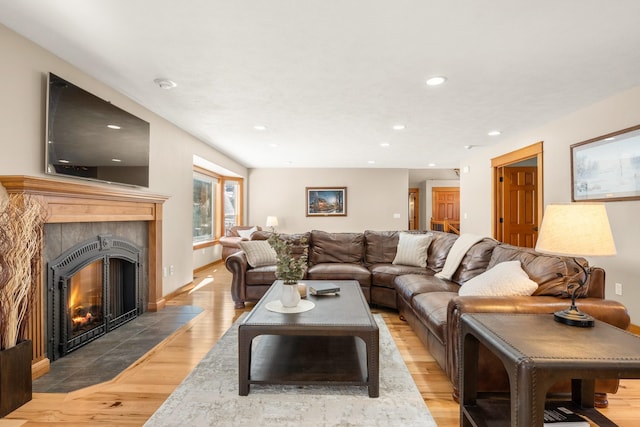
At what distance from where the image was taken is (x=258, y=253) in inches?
160

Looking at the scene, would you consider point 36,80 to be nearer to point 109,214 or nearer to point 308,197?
point 109,214

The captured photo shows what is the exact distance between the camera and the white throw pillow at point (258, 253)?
3992 mm

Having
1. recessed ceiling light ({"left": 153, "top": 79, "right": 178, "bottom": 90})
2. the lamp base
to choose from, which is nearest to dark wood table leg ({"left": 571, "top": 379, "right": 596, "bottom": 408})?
the lamp base

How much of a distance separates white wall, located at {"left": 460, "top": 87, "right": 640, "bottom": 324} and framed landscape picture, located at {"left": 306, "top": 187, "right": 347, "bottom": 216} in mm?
3738

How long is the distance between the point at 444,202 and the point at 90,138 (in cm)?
985

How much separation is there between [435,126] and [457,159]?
2795 mm

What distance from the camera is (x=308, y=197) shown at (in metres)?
8.22

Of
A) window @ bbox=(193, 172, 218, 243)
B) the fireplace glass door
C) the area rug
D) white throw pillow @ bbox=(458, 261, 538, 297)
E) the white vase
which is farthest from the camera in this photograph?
window @ bbox=(193, 172, 218, 243)

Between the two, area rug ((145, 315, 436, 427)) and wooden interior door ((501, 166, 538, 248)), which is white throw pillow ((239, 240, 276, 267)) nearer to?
area rug ((145, 315, 436, 427))

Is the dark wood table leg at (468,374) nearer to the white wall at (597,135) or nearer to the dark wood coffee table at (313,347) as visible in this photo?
the dark wood coffee table at (313,347)

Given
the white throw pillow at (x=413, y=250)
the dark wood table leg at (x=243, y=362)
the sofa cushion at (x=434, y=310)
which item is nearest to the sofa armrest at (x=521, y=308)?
the sofa cushion at (x=434, y=310)

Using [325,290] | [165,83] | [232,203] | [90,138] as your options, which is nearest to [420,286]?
[325,290]

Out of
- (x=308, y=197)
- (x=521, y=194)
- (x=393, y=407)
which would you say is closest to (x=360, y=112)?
(x=393, y=407)

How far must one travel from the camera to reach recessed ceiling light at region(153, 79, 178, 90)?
9.05ft
